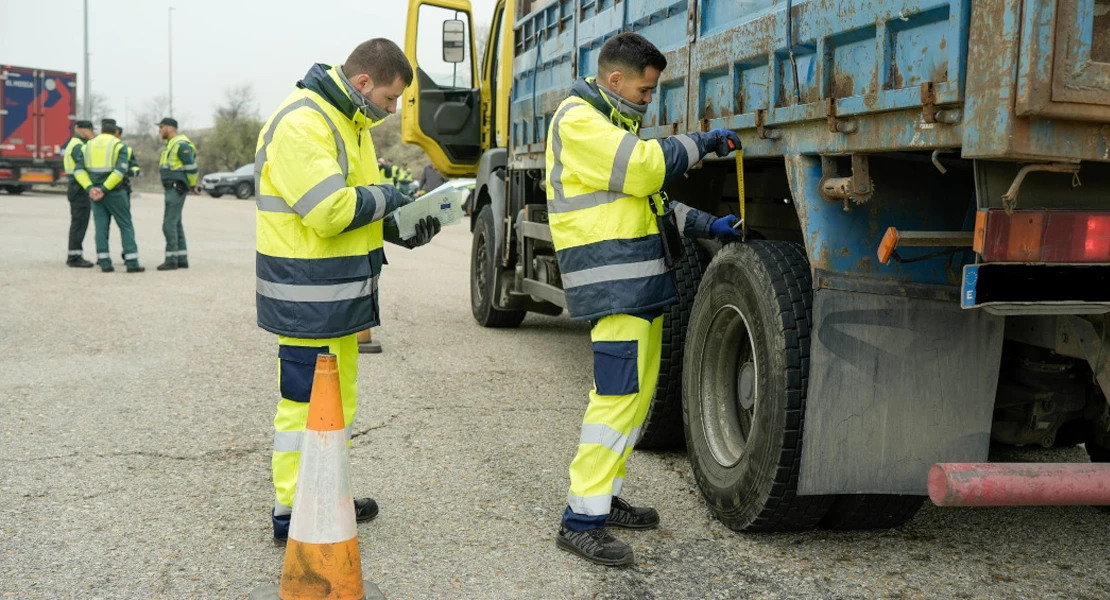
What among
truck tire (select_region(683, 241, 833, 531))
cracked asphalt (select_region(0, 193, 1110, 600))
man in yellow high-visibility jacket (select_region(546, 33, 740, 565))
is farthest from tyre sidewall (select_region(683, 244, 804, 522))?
man in yellow high-visibility jacket (select_region(546, 33, 740, 565))

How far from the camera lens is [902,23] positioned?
3104 millimetres

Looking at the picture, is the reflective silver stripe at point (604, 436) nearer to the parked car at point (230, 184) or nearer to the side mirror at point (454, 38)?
the side mirror at point (454, 38)

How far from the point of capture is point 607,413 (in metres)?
3.78

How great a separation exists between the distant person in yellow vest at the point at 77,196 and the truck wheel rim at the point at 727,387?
10.0 metres

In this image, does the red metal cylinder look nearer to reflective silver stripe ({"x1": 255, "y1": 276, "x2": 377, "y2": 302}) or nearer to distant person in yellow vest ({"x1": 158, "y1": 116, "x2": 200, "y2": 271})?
reflective silver stripe ({"x1": 255, "y1": 276, "x2": 377, "y2": 302})

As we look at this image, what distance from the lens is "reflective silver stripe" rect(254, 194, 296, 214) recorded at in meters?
3.66

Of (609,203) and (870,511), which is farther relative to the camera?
(870,511)

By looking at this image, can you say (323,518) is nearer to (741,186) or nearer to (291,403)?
(291,403)

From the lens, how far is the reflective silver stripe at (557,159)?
3806mm

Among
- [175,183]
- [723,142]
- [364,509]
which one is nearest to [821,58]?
[723,142]

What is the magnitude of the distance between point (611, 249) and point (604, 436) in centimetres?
64

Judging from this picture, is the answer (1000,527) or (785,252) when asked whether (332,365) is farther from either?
(1000,527)

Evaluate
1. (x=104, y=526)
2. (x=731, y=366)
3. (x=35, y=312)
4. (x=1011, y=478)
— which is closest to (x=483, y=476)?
(x=731, y=366)

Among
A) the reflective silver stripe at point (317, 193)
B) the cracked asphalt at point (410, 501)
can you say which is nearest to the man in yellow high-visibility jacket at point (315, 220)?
the reflective silver stripe at point (317, 193)
